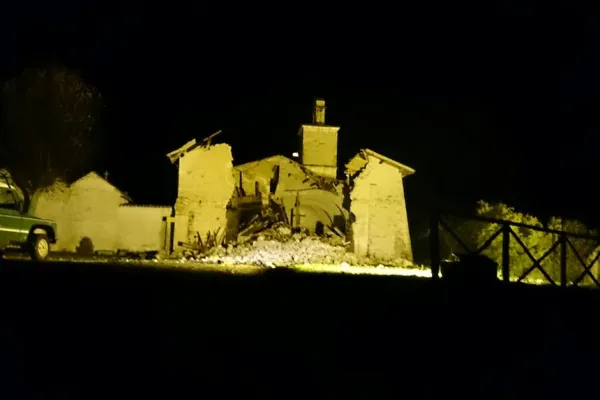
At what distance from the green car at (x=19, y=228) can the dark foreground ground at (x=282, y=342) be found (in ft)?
18.8

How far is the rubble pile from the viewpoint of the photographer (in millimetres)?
23203

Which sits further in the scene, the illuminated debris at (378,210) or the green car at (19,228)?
the illuminated debris at (378,210)

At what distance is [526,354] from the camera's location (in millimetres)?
7926

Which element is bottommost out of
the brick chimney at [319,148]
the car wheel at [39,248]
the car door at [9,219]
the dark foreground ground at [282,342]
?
the dark foreground ground at [282,342]

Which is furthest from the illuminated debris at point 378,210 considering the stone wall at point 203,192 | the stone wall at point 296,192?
the stone wall at point 203,192

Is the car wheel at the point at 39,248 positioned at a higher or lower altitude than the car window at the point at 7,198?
lower

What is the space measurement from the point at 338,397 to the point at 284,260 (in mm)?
17336

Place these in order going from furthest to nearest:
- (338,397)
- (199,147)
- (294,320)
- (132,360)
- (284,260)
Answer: (199,147), (284,260), (294,320), (132,360), (338,397)

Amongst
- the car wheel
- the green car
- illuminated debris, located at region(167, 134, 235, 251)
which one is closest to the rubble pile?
illuminated debris, located at region(167, 134, 235, 251)

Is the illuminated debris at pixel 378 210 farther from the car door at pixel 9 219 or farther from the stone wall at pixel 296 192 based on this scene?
the car door at pixel 9 219

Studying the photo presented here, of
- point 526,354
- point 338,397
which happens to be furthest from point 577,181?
point 338,397

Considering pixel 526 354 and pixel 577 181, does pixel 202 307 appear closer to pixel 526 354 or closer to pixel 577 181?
pixel 526 354

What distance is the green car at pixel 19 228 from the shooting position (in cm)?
1619

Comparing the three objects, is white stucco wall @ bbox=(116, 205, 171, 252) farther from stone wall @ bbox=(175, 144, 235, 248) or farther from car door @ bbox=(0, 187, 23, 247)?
car door @ bbox=(0, 187, 23, 247)
